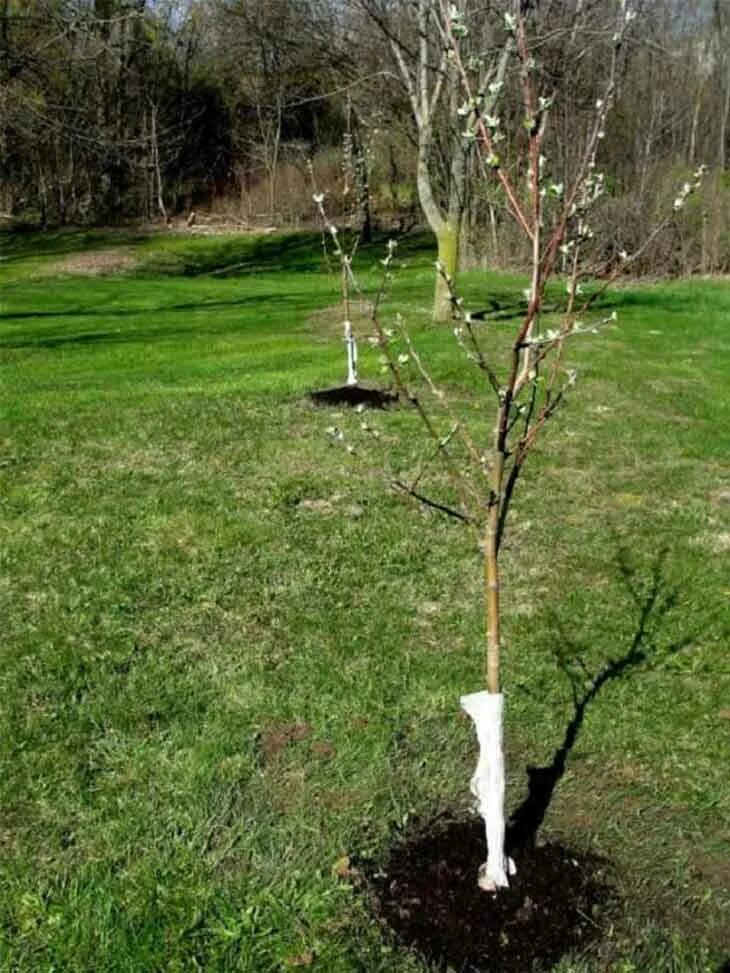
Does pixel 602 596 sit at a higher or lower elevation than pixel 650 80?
lower

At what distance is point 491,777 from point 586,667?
1.72 m

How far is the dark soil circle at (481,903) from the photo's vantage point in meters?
2.82

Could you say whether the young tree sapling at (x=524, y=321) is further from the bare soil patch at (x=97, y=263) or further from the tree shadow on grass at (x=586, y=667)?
the bare soil patch at (x=97, y=263)

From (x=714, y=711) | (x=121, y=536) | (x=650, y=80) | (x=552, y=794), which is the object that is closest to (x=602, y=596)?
(x=714, y=711)

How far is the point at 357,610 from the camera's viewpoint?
504 centimetres

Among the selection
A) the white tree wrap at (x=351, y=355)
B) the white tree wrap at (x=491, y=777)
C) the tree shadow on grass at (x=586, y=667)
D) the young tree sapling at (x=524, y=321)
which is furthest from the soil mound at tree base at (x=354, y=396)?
the white tree wrap at (x=491, y=777)

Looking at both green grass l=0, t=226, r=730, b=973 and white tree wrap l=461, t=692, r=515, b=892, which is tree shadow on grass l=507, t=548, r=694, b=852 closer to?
green grass l=0, t=226, r=730, b=973

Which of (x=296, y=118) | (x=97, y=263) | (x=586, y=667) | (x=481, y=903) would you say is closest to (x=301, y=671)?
(x=586, y=667)

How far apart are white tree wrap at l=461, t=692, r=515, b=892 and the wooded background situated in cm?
1139

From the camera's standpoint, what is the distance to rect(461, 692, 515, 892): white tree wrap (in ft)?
9.29

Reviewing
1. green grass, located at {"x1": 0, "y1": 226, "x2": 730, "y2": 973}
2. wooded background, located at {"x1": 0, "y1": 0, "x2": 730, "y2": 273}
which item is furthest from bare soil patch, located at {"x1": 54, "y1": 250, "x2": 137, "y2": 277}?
green grass, located at {"x1": 0, "y1": 226, "x2": 730, "y2": 973}

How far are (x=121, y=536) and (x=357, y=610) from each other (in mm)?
1619

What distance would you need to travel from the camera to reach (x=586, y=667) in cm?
448

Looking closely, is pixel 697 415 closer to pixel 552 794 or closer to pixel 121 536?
pixel 121 536
